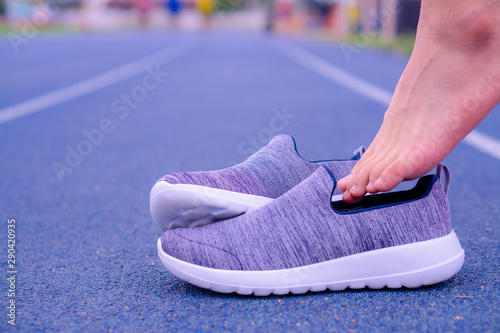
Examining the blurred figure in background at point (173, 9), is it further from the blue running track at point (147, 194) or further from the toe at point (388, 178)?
the toe at point (388, 178)

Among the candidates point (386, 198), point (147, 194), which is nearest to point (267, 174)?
point (386, 198)

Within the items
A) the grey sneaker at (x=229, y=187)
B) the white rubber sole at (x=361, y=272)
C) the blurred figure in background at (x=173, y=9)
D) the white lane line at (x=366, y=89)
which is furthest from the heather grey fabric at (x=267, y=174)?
the blurred figure in background at (x=173, y=9)

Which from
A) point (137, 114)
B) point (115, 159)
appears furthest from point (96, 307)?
point (137, 114)

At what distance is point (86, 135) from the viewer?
163 inches

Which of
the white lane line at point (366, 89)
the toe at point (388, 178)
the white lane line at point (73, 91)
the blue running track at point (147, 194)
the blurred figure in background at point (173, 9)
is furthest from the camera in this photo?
the blurred figure in background at point (173, 9)

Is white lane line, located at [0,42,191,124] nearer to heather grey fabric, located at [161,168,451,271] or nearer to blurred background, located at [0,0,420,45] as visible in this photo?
heather grey fabric, located at [161,168,451,271]

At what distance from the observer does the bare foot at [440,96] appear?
159 centimetres

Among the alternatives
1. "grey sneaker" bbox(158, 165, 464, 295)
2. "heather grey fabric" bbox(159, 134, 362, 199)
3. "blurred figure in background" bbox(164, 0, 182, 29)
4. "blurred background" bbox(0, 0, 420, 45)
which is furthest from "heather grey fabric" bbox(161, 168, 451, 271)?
"blurred figure in background" bbox(164, 0, 182, 29)

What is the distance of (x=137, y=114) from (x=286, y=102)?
4.73 feet

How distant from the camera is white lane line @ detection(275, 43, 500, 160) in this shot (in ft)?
11.2

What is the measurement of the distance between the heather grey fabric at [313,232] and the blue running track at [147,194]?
3.9 inches

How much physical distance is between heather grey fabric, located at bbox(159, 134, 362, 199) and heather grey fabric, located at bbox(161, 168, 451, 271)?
0.42 ft

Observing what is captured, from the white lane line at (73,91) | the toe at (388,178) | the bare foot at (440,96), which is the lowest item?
the white lane line at (73,91)

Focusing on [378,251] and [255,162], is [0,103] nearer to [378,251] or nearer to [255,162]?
[255,162]
